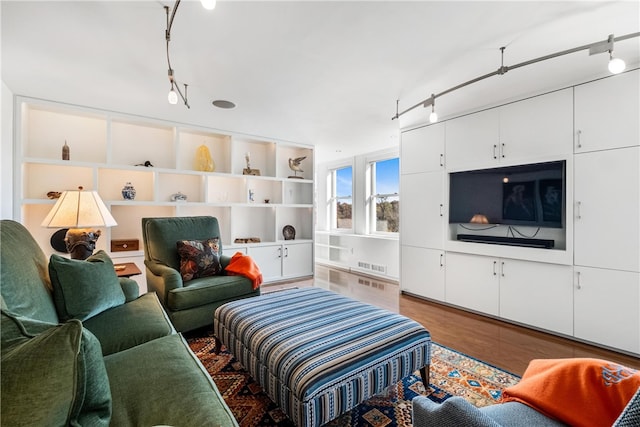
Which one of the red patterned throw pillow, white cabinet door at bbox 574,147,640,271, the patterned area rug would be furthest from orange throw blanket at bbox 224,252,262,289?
white cabinet door at bbox 574,147,640,271

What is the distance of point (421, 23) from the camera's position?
5.81ft

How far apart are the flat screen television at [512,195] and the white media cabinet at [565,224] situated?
0.27 ft

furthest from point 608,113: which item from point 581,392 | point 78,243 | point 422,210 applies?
point 78,243

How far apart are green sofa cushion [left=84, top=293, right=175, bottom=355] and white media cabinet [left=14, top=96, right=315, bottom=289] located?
2.08 meters

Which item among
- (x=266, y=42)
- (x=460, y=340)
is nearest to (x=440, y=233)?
(x=460, y=340)

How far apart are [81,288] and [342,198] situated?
4.94 metres

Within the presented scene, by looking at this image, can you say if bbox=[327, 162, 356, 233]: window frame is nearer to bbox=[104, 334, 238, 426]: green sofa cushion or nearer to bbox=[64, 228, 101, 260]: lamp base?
bbox=[64, 228, 101, 260]: lamp base

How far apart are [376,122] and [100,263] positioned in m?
3.19

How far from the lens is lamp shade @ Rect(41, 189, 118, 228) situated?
7.11 feet

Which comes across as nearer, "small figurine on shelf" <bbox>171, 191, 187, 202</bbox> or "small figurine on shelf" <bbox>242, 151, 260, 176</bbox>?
"small figurine on shelf" <bbox>171, 191, 187, 202</bbox>

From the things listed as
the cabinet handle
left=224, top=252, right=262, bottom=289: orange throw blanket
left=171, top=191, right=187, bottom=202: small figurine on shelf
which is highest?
the cabinet handle

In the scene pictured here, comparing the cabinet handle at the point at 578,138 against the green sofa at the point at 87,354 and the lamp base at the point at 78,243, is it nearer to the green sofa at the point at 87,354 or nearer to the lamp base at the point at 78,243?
the green sofa at the point at 87,354

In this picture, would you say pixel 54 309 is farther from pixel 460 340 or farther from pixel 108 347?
pixel 460 340

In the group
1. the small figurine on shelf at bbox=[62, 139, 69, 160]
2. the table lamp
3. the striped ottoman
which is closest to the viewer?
the striped ottoman
